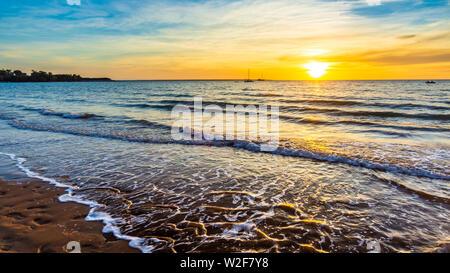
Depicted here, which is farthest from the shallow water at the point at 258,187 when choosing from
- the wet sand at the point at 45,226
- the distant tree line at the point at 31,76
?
the distant tree line at the point at 31,76

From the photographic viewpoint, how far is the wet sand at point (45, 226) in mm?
3438

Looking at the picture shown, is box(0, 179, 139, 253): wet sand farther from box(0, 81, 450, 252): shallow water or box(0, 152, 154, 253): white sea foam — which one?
box(0, 81, 450, 252): shallow water

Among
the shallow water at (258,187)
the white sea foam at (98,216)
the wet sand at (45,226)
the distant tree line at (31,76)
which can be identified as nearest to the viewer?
the wet sand at (45,226)

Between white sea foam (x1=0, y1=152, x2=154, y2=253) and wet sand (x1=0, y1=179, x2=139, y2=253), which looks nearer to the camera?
wet sand (x1=0, y1=179, x2=139, y2=253)

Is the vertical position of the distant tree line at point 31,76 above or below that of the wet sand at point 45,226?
above

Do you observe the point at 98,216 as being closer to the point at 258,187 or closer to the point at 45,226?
the point at 45,226

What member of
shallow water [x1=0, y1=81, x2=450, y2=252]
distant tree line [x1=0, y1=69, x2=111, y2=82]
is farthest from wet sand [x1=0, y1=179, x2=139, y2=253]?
distant tree line [x1=0, y1=69, x2=111, y2=82]

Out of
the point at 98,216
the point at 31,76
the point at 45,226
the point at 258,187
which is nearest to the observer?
the point at 45,226

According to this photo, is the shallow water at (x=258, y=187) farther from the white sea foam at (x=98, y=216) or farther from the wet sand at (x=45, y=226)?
the wet sand at (x=45, y=226)

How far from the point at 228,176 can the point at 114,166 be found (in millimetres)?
3616

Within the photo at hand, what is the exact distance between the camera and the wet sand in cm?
344

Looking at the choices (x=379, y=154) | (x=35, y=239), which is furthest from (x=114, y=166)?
(x=379, y=154)

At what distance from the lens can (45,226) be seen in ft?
13.0

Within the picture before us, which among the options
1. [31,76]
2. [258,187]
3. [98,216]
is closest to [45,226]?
[98,216]
